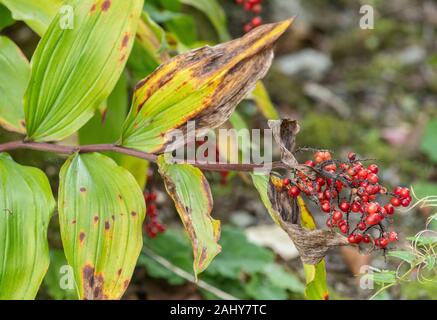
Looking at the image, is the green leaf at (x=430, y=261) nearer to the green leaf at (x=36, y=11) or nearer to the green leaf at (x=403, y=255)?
the green leaf at (x=403, y=255)

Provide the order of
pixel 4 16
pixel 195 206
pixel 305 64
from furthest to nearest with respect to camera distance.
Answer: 1. pixel 305 64
2. pixel 4 16
3. pixel 195 206

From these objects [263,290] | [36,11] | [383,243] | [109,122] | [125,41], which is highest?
[36,11]

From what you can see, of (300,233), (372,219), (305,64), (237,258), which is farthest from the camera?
(305,64)

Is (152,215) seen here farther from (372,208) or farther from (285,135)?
(372,208)

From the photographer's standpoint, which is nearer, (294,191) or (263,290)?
(294,191)

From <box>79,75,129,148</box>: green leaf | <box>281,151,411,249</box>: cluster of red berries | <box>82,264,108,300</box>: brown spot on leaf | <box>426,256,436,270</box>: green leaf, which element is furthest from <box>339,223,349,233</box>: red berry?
<box>79,75,129,148</box>: green leaf

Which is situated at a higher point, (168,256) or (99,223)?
(99,223)

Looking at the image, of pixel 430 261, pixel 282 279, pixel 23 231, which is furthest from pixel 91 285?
pixel 282 279
